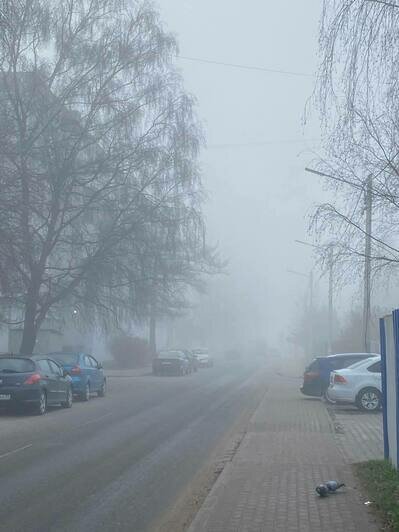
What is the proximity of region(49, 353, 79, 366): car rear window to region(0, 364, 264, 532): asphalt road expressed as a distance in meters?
2.42

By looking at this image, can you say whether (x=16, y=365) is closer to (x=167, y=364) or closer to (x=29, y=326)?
(x=29, y=326)

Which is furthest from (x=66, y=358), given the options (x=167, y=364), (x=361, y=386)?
(x=167, y=364)

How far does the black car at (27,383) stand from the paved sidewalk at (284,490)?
619cm

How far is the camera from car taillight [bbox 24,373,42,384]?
21.0 meters

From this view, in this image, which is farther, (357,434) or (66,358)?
(66,358)

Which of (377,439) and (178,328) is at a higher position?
(178,328)

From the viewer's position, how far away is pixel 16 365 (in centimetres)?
2142

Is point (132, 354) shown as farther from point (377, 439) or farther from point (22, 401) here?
point (377, 439)

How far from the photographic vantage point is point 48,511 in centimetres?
920

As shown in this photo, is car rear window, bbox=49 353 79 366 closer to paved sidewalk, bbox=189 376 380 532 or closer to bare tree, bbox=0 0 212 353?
bare tree, bbox=0 0 212 353

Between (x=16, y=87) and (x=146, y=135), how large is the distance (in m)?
5.46

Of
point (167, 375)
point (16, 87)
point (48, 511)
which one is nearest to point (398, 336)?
point (48, 511)

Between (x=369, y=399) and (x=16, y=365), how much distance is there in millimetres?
8954

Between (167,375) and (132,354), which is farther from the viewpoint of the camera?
(132,354)
